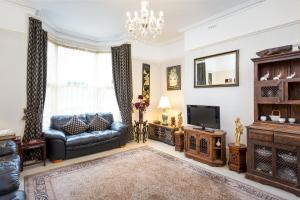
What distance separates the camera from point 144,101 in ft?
17.6

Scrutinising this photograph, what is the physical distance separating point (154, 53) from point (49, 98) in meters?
3.36

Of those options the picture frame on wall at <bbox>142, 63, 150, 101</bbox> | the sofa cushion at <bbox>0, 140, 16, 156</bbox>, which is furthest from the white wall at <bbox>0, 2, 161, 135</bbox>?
the picture frame on wall at <bbox>142, 63, 150, 101</bbox>

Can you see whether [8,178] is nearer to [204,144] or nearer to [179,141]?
[204,144]

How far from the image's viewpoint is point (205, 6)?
349 centimetres

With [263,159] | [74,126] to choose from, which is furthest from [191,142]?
[74,126]

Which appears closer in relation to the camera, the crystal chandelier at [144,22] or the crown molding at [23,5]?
the crystal chandelier at [144,22]

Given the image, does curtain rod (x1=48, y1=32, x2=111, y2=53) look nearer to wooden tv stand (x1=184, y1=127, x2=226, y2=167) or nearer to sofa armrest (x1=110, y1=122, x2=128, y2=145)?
sofa armrest (x1=110, y1=122, x2=128, y2=145)

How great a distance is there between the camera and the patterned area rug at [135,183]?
→ 8.17ft

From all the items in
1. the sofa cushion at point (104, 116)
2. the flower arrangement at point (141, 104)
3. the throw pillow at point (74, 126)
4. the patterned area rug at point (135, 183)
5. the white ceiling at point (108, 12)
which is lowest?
the patterned area rug at point (135, 183)

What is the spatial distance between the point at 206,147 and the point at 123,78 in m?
2.92

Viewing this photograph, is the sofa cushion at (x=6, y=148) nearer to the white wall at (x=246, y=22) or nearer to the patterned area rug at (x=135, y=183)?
the patterned area rug at (x=135, y=183)

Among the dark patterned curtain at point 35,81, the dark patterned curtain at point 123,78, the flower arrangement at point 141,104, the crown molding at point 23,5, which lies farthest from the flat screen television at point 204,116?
the crown molding at point 23,5

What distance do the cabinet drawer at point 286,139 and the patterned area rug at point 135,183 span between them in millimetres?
760

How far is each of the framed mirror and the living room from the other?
0.02m
